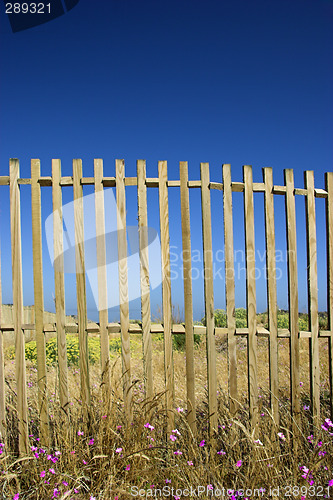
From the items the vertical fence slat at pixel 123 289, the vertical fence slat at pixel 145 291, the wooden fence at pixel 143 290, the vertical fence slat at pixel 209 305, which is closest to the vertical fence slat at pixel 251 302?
the wooden fence at pixel 143 290

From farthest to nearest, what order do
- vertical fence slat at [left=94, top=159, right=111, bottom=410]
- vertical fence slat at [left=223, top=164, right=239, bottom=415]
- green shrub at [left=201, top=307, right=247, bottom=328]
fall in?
green shrub at [left=201, top=307, right=247, bottom=328] < vertical fence slat at [left=223, top=164, right=239, bottom=415] < vertical fence slat at [left=94, top=159, right=111, bottom=410]

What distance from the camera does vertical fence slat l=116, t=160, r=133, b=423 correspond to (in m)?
2.78

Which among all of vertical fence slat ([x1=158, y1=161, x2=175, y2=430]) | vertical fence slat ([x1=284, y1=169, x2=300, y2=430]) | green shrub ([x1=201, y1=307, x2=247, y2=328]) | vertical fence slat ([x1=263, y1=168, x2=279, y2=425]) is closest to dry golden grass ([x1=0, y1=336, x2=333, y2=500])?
vertical fence slat ([x1=158, y1=161, x2=175, y2=430])

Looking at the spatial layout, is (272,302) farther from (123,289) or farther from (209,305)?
(123,289)

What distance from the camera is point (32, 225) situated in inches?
114

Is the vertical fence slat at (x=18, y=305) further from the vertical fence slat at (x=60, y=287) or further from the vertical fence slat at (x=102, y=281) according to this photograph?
the vertical fence slat at (x=102, y=281)

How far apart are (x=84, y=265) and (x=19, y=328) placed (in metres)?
0.77

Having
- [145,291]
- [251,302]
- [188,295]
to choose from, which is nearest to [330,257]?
[251,302]

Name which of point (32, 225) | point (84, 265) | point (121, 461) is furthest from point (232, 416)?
point (32, 225)

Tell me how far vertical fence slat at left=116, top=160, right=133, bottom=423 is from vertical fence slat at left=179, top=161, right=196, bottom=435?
17.8 inches

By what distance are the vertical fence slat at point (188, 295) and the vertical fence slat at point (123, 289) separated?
45 cm

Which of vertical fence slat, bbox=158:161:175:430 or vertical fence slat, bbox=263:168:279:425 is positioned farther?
vertical fence slat, bbox=263:168:279:425

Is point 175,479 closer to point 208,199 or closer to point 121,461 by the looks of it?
point 121,461

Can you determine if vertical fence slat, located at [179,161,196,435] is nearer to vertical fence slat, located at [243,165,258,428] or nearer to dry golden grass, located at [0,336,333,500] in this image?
dry golden grass, located at [0,336,333,500]
